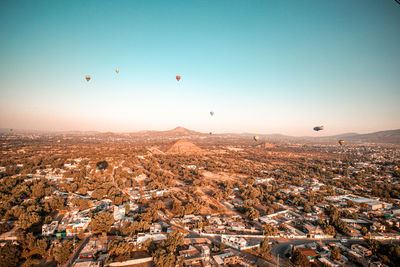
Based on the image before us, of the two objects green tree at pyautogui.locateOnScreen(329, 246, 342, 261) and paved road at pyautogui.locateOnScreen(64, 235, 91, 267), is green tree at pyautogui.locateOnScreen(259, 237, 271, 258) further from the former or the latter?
paved road at pyautogui.locateOnScreen(64, 235, 91, 267)

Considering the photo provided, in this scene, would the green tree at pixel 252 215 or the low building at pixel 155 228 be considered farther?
the green tree at pixel 252 215

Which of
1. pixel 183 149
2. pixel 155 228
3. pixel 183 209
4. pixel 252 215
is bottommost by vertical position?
pixel 252 215

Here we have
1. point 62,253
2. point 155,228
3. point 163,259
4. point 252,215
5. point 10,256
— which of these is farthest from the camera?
point 252,215

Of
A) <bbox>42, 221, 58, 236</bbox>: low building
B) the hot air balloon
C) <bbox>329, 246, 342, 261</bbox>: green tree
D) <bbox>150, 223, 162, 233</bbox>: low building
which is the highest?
the hot air balloon

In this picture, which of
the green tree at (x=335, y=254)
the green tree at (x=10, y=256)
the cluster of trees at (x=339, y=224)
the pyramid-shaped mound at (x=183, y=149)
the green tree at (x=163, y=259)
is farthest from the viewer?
the pyramid-shaped mound at (x=183, y=149)

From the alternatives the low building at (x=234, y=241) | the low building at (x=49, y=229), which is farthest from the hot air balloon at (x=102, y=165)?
the low building at (x=234, y=241)

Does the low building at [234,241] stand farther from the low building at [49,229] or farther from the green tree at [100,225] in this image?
the low building at [49,229]

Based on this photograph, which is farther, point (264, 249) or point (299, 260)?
point (264, 249)

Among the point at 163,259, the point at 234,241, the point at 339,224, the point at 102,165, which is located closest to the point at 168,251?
the point at 163,259

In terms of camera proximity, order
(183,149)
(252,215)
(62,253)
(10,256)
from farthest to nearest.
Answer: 1. (183,149)
2. (252,215)
3. (62,253)
4. (10,256)

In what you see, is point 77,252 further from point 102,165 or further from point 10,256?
point 102,165

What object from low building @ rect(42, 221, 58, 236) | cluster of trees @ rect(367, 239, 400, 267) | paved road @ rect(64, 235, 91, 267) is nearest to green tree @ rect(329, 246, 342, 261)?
cluster of trees @ rect(367, 239, 400, 267)

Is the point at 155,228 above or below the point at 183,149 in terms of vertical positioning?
below
